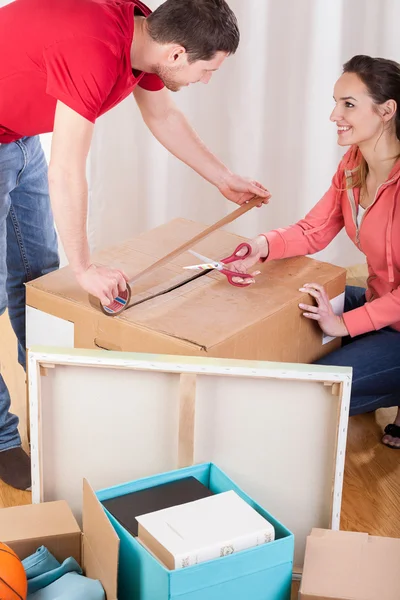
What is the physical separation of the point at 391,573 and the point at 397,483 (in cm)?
80

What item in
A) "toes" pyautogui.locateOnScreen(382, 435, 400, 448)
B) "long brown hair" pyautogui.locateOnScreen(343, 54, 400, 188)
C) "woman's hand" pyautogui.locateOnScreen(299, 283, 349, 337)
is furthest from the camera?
"toes" pyautogui.locateOnScreen(382, 435, 400, 448)

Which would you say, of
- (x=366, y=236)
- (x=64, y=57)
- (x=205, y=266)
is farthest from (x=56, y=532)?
Answer: (x=366, y=236)

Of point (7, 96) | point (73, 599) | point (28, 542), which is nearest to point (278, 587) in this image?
point (73, 599)

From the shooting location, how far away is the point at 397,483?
79.5 inches

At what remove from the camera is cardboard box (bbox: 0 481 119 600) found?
49.3 inches

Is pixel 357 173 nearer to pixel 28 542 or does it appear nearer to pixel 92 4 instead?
pixel 92 4

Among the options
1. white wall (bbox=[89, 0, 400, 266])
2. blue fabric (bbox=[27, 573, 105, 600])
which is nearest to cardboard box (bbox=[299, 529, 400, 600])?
blue fabric (bbox=[27, 573, 105, 600])

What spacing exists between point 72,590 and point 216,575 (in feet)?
0.72

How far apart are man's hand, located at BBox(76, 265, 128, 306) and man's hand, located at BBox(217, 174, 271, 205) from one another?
46 cm

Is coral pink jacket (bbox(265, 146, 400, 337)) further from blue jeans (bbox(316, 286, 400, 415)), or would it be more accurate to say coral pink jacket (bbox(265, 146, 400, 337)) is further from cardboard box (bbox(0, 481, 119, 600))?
cardboard box (bbox(0, 481, 119, 600))

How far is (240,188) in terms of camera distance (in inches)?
80.3

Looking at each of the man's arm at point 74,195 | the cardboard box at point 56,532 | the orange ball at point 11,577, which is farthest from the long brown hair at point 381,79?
the orange ball at point 11,577

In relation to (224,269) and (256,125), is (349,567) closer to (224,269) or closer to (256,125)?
(224,269)

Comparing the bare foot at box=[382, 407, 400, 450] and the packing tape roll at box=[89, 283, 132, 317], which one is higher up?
the packing tape roll at box=[89, 283, 132, 317]
